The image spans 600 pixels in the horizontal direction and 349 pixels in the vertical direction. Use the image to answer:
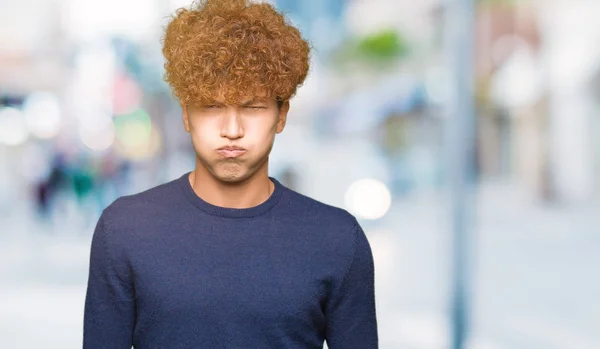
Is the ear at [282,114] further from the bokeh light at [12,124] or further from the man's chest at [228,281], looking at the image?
the bokeh light at [12,124]

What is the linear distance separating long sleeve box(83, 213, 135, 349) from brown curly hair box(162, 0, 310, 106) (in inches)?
13.6

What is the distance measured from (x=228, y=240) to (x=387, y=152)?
37.5 m

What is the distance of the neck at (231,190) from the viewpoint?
2027mm

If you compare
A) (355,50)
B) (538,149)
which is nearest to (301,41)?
(538,149)

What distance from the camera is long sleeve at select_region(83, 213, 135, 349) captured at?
6.51 feet

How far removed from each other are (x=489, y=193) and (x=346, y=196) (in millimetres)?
13935

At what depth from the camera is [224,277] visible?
1964 millimetres

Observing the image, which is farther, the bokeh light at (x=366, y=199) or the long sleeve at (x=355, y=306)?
the bokeh light at (x=366, y=199)

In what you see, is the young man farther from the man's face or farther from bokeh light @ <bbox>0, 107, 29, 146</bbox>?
bokeh light @ <bbox>0, 107, 29, 146</bbox>

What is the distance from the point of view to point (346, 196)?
18.7 meters

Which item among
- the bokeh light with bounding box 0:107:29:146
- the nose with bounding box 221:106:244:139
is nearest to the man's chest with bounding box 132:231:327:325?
the nose with bounding box 221:106:244:139

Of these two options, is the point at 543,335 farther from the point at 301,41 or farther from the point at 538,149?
the point at 538,149

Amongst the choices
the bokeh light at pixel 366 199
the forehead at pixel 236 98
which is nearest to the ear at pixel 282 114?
the forehead at pixel 236 98

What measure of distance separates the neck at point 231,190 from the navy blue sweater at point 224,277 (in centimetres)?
2
